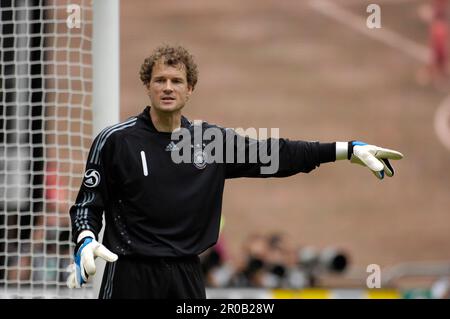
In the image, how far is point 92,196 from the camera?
15.2ft

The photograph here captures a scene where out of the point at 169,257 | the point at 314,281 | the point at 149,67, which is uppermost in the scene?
the point at 149,67

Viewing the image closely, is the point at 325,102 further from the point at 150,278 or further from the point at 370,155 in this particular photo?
the point at 150,278

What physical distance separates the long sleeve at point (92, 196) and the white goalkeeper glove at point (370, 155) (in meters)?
1.14

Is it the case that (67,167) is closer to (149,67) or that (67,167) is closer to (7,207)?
Result: (7,207)

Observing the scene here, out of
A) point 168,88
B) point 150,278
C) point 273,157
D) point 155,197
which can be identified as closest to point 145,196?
point 155,197

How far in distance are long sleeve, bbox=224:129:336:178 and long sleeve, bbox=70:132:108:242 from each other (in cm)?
62

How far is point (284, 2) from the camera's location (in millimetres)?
17859

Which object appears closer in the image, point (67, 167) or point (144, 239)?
point (144, 239)

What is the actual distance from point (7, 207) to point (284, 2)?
37.4 ft

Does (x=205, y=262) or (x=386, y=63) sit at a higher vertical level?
(x=386, y=63)

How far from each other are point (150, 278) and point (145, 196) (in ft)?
1.24
